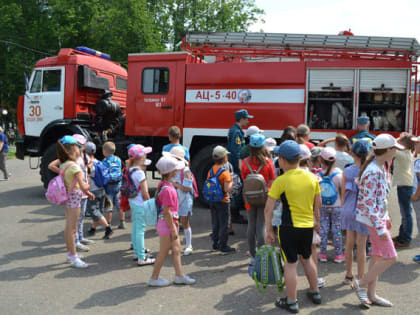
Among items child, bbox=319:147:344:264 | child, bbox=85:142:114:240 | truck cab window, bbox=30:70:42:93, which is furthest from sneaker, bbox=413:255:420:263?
truck cab window, bbox=30:70:42:93

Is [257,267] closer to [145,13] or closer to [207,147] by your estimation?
[207,147]

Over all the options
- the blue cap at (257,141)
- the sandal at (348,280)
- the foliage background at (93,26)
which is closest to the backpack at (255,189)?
the blue cap at (257,141)

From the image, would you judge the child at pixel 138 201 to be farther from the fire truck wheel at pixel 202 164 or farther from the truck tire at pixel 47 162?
the truck tire at pixel 47 162

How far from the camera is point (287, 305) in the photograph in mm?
3566

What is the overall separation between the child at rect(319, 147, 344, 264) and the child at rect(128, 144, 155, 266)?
2171mm

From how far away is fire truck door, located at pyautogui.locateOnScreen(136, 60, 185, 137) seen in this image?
7.79 meters

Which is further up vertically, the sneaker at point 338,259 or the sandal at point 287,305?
the sneaker at point 338,259

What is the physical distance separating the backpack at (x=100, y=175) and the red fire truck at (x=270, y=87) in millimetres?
2175

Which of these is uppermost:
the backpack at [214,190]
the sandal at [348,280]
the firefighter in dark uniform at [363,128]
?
the firefighter in dark uniform at [363,128]

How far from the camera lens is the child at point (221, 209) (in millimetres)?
4992

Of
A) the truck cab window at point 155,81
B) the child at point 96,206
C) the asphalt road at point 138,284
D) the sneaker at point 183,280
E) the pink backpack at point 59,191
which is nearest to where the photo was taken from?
the asphalt road at point 138,284

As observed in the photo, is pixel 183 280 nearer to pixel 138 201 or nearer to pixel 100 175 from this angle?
pixel 138 201

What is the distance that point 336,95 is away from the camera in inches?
275

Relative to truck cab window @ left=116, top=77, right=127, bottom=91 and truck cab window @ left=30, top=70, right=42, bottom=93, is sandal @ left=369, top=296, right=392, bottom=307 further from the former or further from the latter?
truck cab window @ left=30, top=70, right=42, bottom=93
